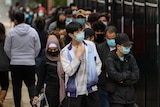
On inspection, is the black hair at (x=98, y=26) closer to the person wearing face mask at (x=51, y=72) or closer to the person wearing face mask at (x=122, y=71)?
the person wearing face mask at (x=51, y=72)

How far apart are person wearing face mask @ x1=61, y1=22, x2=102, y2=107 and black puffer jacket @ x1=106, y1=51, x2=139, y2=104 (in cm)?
28

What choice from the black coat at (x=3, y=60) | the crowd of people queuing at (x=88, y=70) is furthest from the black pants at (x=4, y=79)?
the crowd of people queuing at (x=88, y=70)

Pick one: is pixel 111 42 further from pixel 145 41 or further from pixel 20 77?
pixel 20 77

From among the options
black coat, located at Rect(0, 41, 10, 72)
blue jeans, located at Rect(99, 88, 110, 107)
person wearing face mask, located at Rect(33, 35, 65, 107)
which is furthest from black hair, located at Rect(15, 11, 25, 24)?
blue jeans, located at Rect(99, 88, 110, 107)

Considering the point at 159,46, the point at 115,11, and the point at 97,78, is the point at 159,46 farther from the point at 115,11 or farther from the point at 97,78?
the point at 115,11

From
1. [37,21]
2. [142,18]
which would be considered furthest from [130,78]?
[37,21]

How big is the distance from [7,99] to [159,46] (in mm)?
4628

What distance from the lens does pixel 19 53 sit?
30.7ft

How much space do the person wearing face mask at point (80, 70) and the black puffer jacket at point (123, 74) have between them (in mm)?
276

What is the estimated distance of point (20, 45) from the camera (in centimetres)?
934

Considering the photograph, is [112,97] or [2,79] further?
[2,79]

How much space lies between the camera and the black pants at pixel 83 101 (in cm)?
675

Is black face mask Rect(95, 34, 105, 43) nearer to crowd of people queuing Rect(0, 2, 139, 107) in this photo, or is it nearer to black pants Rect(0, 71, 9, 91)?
crowd of people queuing Rect(0, 2, 139, 107)

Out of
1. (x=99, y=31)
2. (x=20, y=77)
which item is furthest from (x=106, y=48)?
(x=20, y=77)
